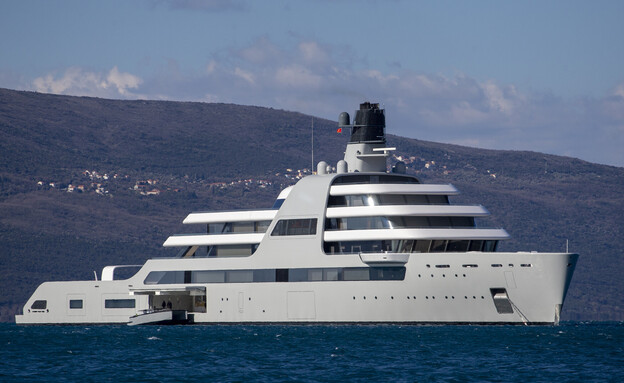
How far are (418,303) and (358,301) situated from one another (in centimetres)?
315

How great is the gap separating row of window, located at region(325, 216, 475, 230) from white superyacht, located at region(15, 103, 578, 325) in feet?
0.19

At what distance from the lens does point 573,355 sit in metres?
47.4

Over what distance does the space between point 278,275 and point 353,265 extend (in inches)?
181

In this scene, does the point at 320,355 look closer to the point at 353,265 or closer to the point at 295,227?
the point at 353,265

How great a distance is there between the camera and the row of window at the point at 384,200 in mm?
60656

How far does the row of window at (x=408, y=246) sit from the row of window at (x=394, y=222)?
81 centimetres

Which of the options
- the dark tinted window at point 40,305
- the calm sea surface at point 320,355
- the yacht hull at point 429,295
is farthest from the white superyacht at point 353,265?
the dark tinted window at point 40,305

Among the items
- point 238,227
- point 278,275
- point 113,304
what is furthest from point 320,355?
point 113,304

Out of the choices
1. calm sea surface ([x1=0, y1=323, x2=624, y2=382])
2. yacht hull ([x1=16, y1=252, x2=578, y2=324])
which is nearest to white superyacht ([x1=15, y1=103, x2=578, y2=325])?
yacht hull ([x1=16, y1=252, x2=578, y2=324])

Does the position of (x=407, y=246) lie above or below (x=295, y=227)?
below

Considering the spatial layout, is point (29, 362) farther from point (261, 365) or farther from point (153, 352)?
point (261, 365)

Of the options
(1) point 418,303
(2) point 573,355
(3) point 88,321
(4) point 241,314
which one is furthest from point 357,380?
(3) point 88,321

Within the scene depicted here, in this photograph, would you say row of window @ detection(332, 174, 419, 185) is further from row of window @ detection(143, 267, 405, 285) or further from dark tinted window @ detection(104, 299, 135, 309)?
dark tinted window @ detection(104, 299, 135, 309)

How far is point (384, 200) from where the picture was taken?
60.6 meters
